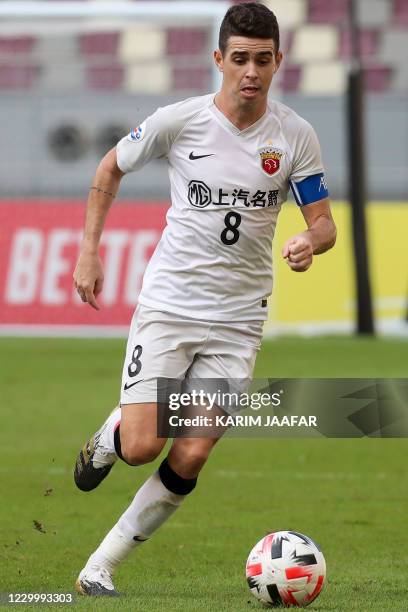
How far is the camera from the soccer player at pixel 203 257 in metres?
5.50

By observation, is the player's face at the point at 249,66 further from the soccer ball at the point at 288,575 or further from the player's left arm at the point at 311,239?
the soccer ball at the point at 288,575

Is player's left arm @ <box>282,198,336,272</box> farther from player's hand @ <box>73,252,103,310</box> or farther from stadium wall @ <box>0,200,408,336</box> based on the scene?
stadium wall @ <box>0,200,408,336</box>

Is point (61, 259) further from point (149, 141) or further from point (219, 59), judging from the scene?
point (219, 59)

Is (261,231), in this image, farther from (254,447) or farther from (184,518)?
(254,447)

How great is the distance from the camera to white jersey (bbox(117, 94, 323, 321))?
5.54 meters

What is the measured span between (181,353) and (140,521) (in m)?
0.66

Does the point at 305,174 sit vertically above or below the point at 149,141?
below

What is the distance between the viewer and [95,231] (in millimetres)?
5645

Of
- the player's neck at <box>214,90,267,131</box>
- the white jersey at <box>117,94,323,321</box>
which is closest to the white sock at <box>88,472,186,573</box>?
the white jersey at <box>117,94,323,321</box>

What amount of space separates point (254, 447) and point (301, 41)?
40.9 ft

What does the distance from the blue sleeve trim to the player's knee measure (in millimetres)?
1070

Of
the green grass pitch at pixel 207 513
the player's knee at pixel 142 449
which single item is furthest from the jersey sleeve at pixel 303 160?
the green grass pitch at pixel 207 513

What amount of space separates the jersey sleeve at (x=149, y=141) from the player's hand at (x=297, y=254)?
795 mm

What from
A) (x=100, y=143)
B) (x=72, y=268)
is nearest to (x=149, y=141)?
(x=72, y=268)
